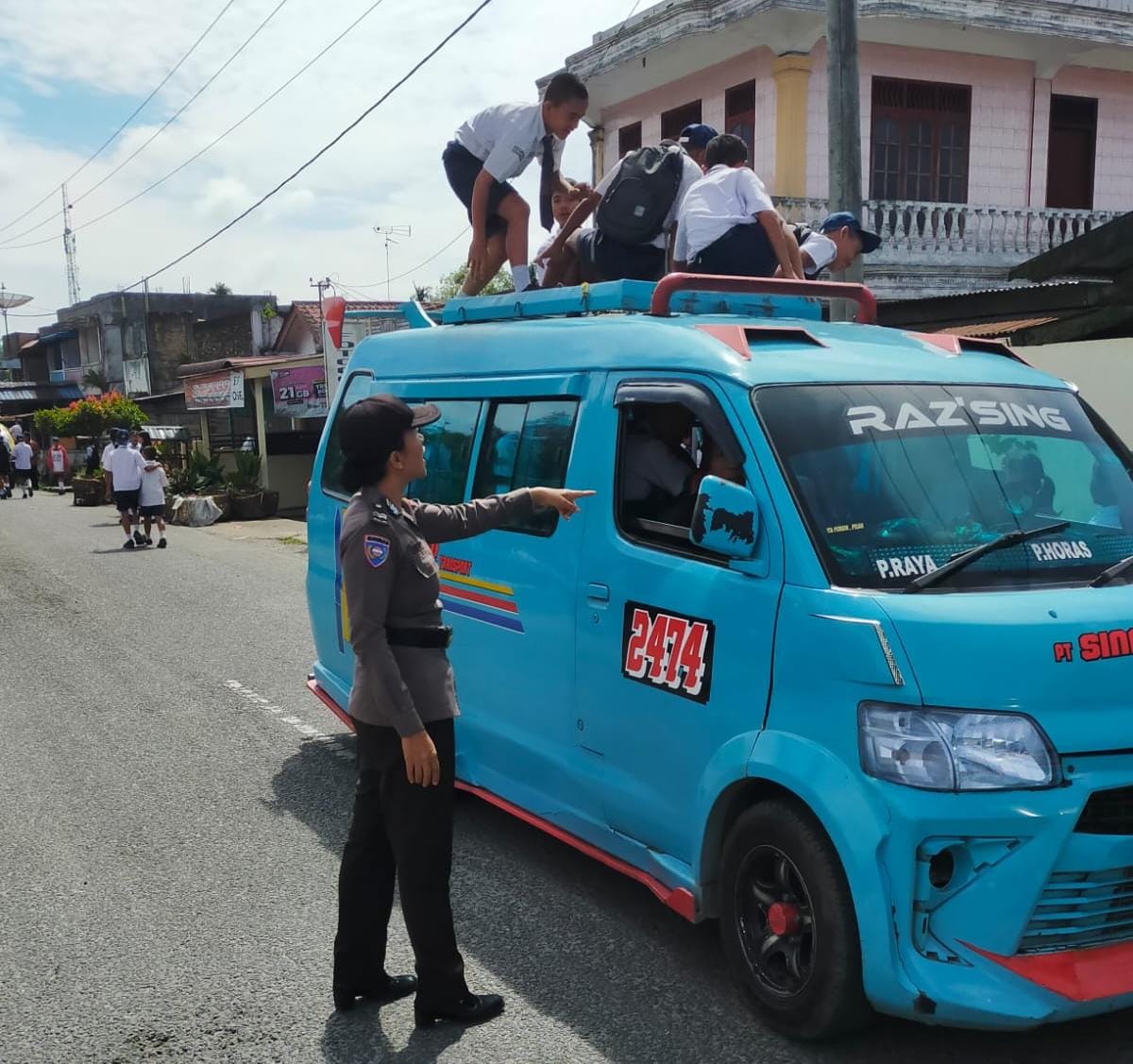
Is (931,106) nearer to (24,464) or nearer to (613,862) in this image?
(613,862)

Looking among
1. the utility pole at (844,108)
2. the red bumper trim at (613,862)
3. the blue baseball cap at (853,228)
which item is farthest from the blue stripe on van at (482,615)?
the utility pole at (844,108)

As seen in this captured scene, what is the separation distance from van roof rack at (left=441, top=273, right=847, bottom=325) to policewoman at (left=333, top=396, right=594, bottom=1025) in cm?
119

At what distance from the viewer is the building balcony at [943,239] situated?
15234mm

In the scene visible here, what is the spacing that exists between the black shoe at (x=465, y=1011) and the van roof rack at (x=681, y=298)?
2.46 metres

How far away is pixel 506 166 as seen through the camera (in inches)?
253

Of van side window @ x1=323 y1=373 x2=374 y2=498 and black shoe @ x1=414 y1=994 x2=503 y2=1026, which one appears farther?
van side window @ x1=323 y1=373 x2=374 y2=498

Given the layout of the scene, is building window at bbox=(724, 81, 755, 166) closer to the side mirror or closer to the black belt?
the side mirror

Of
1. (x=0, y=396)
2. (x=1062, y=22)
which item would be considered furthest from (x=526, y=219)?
(x=0, y=396)

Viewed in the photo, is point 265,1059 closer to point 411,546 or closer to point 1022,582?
point 411,546

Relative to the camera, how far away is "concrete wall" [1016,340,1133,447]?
792cm

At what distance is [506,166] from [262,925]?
4294 mm

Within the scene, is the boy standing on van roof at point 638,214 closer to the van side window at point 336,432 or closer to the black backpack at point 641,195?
the black backpack at point 641,195

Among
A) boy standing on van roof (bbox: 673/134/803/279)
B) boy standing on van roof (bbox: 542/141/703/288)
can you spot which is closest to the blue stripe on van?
boy standing on van roof (bbox: 542/141/703/288)

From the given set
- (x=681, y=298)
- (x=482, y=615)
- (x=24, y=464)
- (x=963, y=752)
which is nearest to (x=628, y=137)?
(x=681, y=298)
